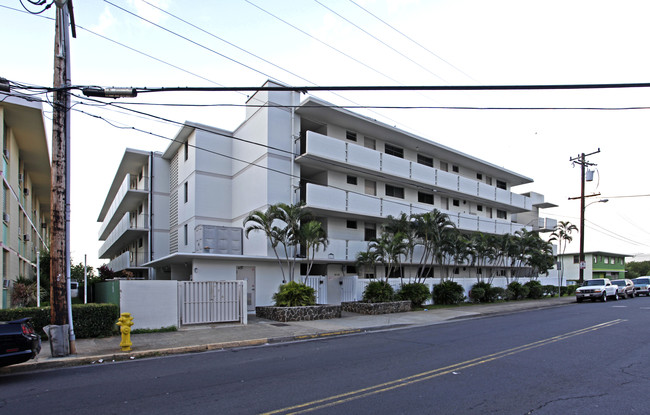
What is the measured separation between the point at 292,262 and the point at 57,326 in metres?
12.2

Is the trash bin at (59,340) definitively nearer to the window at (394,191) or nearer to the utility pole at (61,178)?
the utility pole at (61,178)

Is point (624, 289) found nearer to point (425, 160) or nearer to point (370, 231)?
point (425, 160)

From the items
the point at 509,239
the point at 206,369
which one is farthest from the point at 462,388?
the point at 509,239

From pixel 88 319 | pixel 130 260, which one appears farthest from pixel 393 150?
pixel 88 319

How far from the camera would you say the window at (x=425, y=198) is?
3101 centimetres

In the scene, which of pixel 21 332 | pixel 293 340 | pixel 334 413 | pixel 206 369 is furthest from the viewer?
pixel 293 340

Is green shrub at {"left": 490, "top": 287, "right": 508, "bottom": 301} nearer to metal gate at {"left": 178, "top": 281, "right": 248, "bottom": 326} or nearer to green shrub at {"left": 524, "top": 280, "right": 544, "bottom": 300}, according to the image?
green shrub at {"left": 524, "top": 280, "right": 544, "bottom": 300}

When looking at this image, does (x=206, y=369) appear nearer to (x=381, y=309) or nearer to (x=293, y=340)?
(x=293, y=340)

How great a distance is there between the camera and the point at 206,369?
8.73 metres

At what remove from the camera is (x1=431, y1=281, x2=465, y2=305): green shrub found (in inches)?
1008

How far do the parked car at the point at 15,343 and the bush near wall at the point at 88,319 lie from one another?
4.46 metres

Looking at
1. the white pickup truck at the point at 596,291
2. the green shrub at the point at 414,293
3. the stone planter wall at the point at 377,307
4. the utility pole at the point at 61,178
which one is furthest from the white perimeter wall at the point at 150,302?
the white pickup truck at the point at 596,291

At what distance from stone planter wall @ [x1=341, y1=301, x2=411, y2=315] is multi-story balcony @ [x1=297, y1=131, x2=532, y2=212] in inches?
312

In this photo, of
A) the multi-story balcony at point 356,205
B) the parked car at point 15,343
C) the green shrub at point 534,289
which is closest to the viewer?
the parked car at point 15,343
